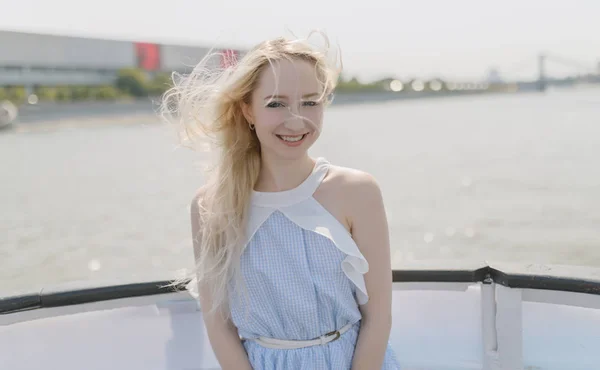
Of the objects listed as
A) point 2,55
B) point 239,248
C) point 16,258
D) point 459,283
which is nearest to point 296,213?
point 239,248

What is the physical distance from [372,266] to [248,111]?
352mm

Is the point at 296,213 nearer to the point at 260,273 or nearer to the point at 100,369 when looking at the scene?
the point at 260,273

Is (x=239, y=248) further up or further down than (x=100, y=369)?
further up

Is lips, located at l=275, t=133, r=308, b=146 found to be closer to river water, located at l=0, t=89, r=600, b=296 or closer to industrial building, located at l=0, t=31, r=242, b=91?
river water, located at l=0, t=89, r=600, b=296

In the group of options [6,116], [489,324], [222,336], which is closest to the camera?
[222,336]

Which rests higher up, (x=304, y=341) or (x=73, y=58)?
(x=73, y=58)

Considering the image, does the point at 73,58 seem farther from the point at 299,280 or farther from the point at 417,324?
the point at 299,280

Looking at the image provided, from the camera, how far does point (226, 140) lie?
1259 millimetres

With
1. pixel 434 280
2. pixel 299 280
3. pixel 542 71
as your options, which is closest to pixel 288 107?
pixel 299 280

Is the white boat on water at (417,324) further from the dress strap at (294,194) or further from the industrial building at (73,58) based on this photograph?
the industrial building at (73,58)

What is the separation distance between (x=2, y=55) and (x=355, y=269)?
32477mm

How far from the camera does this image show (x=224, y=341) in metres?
1.24

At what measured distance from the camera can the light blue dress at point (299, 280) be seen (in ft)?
3.82

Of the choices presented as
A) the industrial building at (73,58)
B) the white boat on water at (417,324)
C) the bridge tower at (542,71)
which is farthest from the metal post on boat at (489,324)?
the bridge tower at (542,71)
